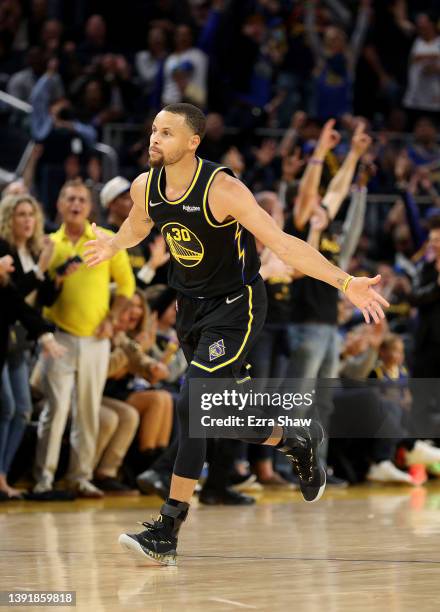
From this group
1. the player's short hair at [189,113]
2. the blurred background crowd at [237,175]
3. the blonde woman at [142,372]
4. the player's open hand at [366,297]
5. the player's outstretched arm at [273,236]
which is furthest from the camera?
the blonde woman at [142,372]

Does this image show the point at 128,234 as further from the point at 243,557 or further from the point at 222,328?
the point at 243,557

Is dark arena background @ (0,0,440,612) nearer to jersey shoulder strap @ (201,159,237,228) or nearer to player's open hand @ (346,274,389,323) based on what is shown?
jersey shoulder strap @ (201,159,237,228)

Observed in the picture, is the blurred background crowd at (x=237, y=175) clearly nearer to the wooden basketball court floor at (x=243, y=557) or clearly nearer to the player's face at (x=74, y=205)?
the player's face at (x=74, y=205)

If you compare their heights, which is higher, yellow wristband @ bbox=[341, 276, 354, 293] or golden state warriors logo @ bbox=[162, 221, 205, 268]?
golden state warriors logo @ bbox=[162, 221, 205, 268]

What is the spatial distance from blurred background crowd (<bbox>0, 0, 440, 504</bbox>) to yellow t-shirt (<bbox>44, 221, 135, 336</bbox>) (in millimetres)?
15

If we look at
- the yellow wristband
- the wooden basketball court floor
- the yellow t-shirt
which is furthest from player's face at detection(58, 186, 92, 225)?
the yellow wristband

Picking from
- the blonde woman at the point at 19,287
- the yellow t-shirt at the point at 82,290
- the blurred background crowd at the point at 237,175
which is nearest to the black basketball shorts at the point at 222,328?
the blurred background crowd at the point at 237,175

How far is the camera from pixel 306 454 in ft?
19.5

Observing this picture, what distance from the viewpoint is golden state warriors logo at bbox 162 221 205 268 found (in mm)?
5562

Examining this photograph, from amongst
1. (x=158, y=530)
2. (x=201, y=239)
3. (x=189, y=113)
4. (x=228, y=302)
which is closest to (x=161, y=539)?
(x=158, y=530)

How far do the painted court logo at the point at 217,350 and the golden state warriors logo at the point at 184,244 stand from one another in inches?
15.8

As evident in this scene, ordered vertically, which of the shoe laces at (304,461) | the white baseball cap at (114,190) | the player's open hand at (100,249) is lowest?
the shoe laces at (304,461)

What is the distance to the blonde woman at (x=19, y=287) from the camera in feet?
27.7

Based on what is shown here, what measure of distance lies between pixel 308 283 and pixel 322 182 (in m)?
1.85
